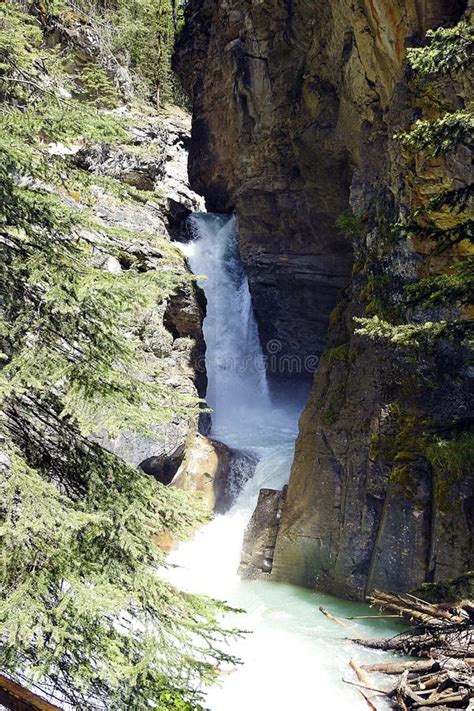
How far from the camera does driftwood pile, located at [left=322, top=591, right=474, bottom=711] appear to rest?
240 inches

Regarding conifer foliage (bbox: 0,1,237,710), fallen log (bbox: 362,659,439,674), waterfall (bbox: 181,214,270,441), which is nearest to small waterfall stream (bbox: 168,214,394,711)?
waterfall (bbox: 181,214,270,441)

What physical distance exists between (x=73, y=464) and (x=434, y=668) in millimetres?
5161

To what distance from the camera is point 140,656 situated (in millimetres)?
4336

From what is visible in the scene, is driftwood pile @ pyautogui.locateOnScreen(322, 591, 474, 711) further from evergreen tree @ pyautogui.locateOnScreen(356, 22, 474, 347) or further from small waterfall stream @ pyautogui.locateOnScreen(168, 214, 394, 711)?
evergreen tree @ pyautogui.locateOnScreen(356, 22, 474, 347)

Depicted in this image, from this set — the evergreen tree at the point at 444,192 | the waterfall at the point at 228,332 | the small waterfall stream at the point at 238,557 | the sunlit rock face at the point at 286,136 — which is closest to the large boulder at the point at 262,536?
the small waterfall stream at the point at 238,557

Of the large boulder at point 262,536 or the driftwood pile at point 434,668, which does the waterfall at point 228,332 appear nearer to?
the large boulder at point 262,536

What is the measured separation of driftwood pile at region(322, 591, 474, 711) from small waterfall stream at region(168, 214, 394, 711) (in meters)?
0.45

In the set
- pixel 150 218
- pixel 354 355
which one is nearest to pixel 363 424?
pixel 354 355

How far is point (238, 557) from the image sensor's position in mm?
14195

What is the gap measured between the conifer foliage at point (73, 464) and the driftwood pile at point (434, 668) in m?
3.24

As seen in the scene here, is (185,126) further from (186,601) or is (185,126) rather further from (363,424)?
(186,601)

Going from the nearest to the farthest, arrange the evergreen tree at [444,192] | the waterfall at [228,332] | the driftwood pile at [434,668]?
the evergreen tree at [444,192], the driftwood pile at [434,668], the waterfall at [228,332]

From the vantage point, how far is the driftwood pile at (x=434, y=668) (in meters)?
6.09

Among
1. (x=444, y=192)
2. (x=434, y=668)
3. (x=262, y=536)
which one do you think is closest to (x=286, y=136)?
(x=262, y=536)
